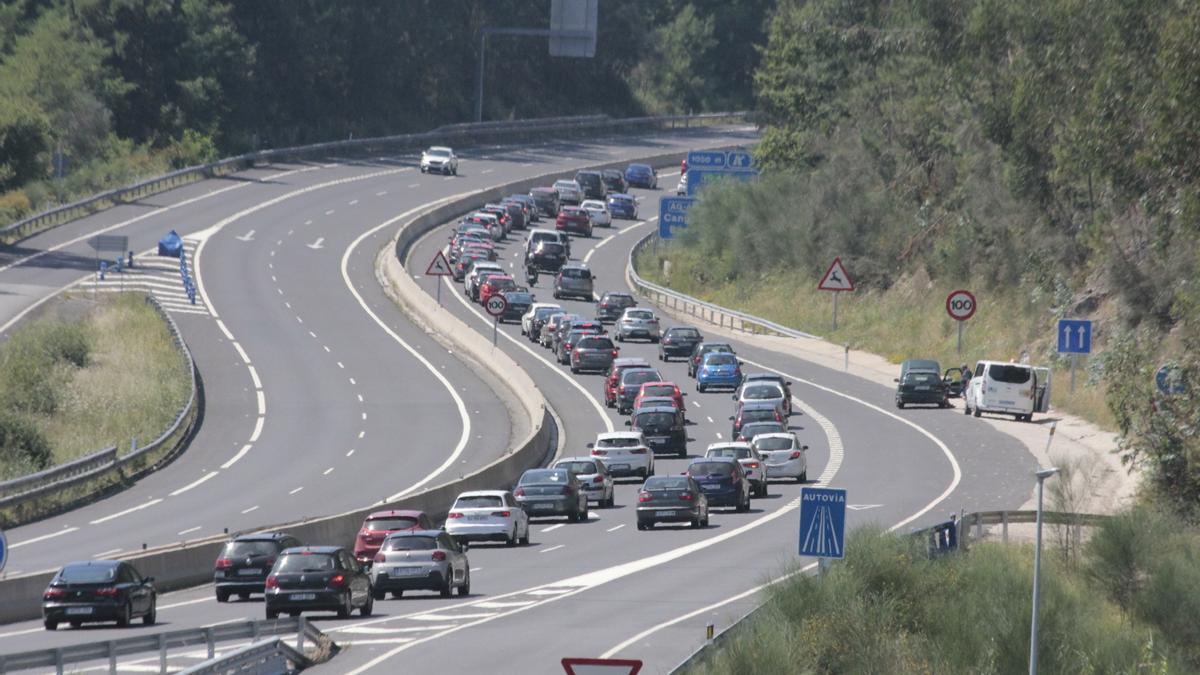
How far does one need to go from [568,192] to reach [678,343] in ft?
150

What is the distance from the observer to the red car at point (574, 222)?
10406cm

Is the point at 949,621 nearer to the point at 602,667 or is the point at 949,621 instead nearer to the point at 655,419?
the point at 602,667

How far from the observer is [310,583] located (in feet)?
91.1

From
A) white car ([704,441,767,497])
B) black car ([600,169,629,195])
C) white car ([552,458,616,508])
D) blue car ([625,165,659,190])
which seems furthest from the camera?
blue car ([625,165,659,190])

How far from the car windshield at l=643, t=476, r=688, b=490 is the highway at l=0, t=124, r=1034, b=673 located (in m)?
0.99

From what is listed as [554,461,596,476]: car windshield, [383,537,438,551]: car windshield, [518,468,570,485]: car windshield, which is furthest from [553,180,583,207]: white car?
[383,537,438,551]: car windshield

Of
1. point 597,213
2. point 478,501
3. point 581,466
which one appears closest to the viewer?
point 478,501

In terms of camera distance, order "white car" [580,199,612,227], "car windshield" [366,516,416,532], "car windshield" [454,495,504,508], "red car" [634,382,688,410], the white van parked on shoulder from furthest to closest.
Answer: "white car" [580,199,612,227]
the white van parked on shoulder
"red car" [634,382,688,410]
"car windshield" [454,495,504,508]
"car windshield" [366,516,416,532]

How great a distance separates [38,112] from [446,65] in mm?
58719

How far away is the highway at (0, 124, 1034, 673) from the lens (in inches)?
1104

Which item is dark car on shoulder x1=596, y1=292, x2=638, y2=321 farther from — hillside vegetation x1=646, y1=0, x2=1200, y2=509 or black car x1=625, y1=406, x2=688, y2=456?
black car x1=625, y1=406, x2=688, y2=456

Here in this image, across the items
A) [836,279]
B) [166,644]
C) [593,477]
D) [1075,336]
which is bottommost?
[593,477]

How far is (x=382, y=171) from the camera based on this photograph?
11588cm

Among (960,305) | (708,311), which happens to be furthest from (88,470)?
(708,311)
